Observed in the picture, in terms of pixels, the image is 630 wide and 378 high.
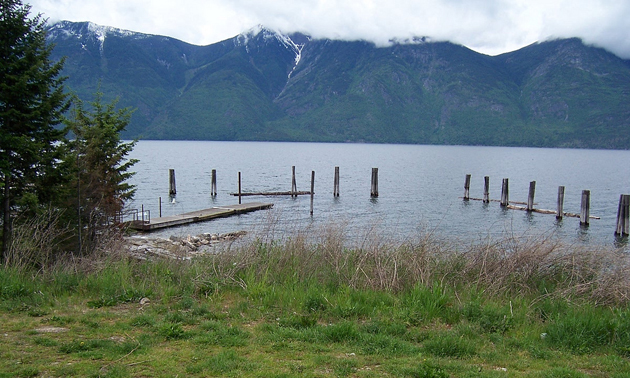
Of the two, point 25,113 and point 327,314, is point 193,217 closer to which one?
point 25,113

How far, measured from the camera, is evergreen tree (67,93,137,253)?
17609mm

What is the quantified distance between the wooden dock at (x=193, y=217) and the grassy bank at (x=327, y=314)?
18.7m

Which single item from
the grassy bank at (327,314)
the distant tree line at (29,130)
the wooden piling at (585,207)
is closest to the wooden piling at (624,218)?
the wooden piling at (585,207)

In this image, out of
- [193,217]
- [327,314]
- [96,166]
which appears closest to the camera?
[327,314]

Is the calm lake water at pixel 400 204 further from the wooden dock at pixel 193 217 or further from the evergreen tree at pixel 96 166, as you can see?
the evergreen tree at pixel 96 166

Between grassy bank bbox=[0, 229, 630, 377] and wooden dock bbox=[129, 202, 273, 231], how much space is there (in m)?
18.7

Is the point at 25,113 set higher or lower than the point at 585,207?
higher

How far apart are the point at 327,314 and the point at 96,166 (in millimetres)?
16314

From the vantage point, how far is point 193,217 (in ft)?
107

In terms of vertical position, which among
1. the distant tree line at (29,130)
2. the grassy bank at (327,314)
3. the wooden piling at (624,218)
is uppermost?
the distant tree line at (29,130)

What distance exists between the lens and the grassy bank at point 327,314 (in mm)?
5383

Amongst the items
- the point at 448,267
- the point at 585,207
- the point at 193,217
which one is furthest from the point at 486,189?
the point at 448,267

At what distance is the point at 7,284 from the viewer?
7.94m

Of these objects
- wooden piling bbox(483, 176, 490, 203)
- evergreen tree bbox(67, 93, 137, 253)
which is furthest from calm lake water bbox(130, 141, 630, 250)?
evergreen tree bbox(67, 93, 137, 253)
